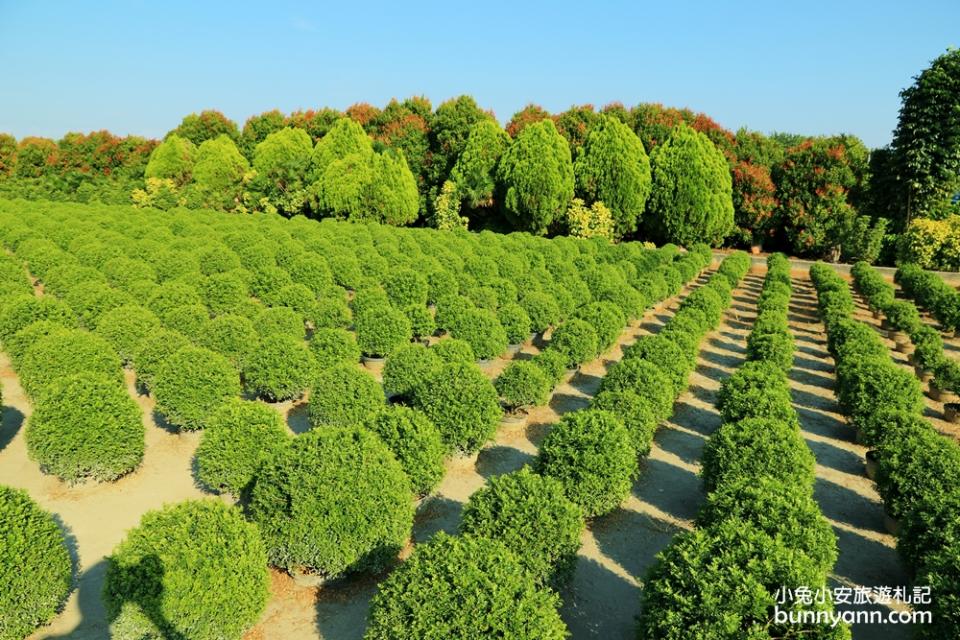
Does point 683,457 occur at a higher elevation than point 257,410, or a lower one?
lower

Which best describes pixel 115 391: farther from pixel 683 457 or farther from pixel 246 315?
pixel 683 457

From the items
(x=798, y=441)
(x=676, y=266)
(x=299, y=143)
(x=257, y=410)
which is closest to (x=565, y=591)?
(x=798, y=441)

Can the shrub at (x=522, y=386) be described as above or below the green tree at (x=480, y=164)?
below

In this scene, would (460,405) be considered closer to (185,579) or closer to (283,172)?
(185,579)

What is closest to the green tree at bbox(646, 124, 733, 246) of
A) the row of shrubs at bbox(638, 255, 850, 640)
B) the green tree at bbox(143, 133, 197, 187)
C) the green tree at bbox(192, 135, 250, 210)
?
the row of shrubs at bbox(638, 255, 850, 640)

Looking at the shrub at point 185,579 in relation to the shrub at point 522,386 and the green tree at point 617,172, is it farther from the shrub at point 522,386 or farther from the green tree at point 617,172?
the green tree at point 617,172

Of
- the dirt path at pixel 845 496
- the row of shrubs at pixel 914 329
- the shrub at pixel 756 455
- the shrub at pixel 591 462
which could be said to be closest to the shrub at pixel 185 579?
the shrub at pixel 591 462
